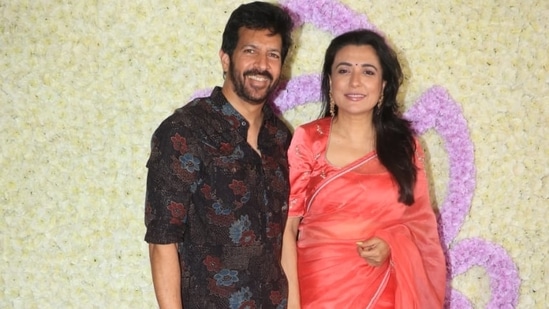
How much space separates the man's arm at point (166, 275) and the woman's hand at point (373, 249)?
19.8 inches

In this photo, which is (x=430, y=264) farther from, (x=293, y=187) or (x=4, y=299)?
(x=4, y=299)

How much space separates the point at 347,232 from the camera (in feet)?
5.34

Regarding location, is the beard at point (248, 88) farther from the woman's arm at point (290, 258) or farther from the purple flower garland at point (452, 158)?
the purple flower garland at point (452, 158)

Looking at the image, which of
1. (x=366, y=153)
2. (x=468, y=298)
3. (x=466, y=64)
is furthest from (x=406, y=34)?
(x=468, y=298)

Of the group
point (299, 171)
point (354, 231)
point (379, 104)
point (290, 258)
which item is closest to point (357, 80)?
point (379, 104)

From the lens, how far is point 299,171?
166 centimetres

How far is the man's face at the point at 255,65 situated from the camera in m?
1.48

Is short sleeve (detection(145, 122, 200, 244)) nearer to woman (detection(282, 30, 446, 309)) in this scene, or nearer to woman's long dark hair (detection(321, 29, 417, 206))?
woman (detection(282, 30, 446, 309))

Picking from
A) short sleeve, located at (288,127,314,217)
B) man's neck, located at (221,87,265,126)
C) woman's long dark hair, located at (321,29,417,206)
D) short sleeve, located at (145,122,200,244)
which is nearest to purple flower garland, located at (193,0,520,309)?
woman's long dark hair, located at (321,29,417,206)

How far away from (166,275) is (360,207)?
56 cm

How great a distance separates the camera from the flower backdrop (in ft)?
6.26

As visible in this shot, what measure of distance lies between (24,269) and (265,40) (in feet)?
3.70

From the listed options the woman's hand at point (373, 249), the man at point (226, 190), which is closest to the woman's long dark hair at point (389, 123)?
the woman's hand at point (373, 249)

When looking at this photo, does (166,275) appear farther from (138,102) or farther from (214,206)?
(138,102)
